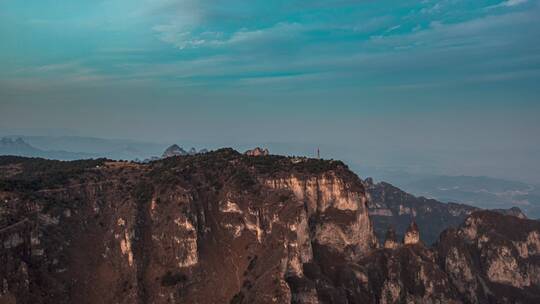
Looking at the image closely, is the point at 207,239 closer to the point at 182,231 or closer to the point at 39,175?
the point at 182,231

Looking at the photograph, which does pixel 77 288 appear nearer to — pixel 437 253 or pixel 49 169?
pixel 49 169

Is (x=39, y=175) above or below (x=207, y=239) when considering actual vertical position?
above

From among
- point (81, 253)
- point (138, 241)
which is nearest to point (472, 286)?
point (138, 241)

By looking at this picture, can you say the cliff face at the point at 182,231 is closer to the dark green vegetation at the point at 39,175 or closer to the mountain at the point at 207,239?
the mountain at the point at 207,239

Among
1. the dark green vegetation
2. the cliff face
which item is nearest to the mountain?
the cliff face

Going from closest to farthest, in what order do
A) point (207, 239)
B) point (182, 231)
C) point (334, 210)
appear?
point (182, 231)
point (207, 239)
point (334, 210)

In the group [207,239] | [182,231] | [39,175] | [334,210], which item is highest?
[39,175]

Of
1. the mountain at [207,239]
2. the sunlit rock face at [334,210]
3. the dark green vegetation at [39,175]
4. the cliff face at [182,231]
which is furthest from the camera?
the sunlit rock face at [334,210]

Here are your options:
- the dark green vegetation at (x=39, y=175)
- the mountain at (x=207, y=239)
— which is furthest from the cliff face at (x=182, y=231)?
the dark green vegetation at (x=39, y=175)

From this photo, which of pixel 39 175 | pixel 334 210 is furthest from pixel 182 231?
pixel 39 175
